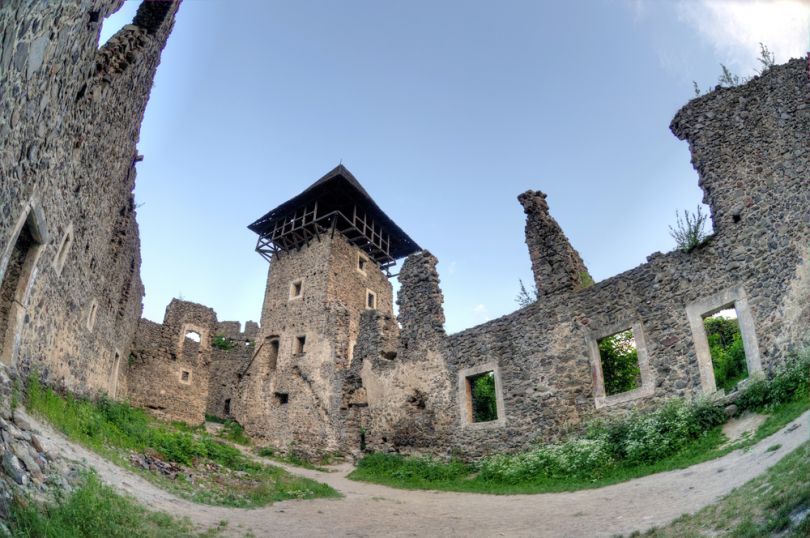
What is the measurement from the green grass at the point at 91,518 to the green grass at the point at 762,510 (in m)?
4.92

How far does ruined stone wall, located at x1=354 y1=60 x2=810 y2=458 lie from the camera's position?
31.5 feet

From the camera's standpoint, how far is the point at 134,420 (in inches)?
490

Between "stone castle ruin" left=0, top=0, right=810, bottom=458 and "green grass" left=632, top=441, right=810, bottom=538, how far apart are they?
461cm

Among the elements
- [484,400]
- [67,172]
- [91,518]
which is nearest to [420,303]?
[484,400]

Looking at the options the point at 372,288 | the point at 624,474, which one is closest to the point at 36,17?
the point at 624,474

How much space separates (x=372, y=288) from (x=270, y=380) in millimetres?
6464

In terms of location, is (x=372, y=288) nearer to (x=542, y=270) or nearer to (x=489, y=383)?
(x=489, y=383)

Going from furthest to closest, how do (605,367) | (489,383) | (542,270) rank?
1. (489,383)
2. (605,367)
3. (542,270)

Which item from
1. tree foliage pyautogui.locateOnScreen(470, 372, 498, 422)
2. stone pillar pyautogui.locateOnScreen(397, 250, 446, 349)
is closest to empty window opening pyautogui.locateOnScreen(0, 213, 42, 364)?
stone pillar pyautogui.locateOnScreen(397, 250, 446, 349)

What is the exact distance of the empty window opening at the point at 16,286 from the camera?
7551mm

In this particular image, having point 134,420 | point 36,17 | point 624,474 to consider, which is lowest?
point 624,474

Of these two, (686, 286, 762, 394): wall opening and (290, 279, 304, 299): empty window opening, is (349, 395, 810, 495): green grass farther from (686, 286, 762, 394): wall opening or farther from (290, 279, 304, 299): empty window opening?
(290, 279, 304, 299): empty window opening

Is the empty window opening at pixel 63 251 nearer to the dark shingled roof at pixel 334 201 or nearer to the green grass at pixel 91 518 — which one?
the green grass at pixel 91 518

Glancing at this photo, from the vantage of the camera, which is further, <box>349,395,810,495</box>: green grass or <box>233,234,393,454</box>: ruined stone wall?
<box>233,234,393,454</box>: ruined stone wall
